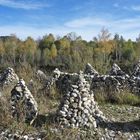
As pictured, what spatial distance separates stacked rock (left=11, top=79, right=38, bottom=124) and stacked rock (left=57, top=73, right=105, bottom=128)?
0.74 metres

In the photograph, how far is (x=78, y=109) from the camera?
1105 cm

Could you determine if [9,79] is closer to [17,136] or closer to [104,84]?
[104,84]

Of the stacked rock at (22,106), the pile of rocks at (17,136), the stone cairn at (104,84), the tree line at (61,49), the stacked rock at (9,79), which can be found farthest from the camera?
the tree line at (61,49)

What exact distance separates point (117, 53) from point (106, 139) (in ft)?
290

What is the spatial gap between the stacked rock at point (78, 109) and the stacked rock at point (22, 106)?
2.43 ft

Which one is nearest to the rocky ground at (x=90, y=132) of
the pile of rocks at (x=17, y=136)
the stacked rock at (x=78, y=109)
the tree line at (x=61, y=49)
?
the pile of rocks at (x=17, y=136)

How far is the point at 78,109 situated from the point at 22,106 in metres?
1.41

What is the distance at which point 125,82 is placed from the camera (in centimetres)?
1625

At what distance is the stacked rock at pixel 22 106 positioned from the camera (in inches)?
434

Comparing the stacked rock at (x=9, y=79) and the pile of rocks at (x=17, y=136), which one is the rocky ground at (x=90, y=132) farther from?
the stacked rock at (x=9, y=79)

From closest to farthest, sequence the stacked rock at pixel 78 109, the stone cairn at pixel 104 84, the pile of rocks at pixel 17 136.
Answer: the pile of rocks at pixel 17 136, the stacked rock at pixel 78 109, the stone cairn at pixel 104 84

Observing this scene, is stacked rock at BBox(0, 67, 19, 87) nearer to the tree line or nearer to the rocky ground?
the rocky ground

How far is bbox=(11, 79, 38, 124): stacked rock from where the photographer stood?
11031 mm

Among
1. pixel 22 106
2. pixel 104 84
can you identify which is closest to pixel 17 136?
pixel 22 106
